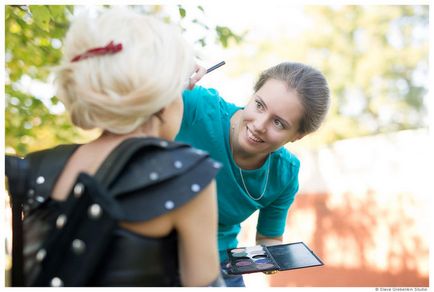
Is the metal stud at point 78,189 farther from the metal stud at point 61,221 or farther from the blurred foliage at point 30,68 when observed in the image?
the blurred foliage at point 30,68

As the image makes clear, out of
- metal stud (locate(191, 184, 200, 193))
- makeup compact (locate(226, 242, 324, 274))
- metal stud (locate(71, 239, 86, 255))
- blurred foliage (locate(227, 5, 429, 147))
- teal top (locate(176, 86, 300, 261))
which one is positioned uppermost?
metal stud (locate(191, 184, 200, 193))

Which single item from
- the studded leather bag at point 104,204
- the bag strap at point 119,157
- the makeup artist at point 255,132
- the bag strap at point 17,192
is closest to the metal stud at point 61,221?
the studded leather bag at point 104,204

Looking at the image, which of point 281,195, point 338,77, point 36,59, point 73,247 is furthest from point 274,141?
point 338,77

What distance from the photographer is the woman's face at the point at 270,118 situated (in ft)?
7.52

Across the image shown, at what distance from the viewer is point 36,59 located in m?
4.86

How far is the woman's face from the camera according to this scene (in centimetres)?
229

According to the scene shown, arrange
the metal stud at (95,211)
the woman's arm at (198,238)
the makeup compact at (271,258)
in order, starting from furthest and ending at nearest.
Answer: the makeup compact at (271,258), the woman's arm at (198,238), the metal stud at (95,211)

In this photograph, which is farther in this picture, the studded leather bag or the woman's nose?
the woman's nose

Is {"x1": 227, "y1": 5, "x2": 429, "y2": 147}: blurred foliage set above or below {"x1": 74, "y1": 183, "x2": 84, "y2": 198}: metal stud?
below

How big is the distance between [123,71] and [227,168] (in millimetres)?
1108

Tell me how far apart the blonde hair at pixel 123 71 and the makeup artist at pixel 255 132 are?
785mm

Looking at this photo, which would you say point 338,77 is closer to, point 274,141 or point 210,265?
point 274,141

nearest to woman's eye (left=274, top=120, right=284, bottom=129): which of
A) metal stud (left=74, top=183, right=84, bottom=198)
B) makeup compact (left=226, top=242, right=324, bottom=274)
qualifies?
makeup compact (left=226, top=242, right=324, bottom=274)

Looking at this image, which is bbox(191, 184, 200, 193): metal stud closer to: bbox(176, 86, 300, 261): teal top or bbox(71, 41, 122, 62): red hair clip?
bbox(71, 41, 122, 62): red hair clip
